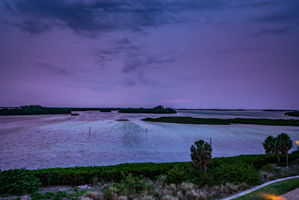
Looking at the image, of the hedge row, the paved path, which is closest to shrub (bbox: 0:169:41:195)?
the hedge row

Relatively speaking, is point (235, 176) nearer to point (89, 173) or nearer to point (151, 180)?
point (151, 180)

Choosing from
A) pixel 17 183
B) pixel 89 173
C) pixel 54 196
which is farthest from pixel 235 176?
pixel 17 183

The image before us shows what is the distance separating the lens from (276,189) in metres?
7.06

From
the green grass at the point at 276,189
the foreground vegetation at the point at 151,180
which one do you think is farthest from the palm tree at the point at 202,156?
the green grass at the point at 276,189

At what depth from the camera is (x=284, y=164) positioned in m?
12.2

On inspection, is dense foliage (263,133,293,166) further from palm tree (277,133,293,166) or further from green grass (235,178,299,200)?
green grass (235,178,299,200)

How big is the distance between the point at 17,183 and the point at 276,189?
34.5 ft

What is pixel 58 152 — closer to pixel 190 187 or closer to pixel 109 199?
pixel 109 199

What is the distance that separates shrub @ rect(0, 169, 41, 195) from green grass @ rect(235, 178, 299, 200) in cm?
830

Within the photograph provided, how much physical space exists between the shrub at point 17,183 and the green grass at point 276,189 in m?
8.30

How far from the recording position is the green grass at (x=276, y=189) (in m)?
6.37

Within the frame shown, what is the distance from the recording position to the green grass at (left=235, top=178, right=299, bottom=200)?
20.9ft

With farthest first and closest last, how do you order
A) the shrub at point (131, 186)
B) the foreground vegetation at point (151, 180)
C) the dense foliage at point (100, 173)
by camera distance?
1. the dense foliage at point (100, 173)
2. the shrub at point (131, 186)
3. the foreground vegetation at point (151, 180)

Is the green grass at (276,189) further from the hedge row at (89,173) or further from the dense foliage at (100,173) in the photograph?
the hedge row at (89,173)
